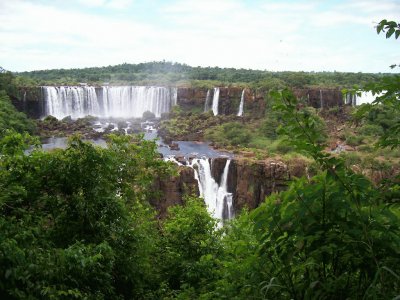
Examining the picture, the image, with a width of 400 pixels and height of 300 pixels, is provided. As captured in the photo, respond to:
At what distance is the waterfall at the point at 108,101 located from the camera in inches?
1747

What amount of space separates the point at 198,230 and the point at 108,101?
1569 inches

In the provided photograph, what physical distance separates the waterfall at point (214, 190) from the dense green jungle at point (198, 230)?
12835mm

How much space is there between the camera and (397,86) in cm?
239

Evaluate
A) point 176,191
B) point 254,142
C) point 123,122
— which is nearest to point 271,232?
point 176,191

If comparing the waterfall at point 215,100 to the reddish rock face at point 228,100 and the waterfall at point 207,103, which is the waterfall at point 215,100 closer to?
the reddish rock face at point 228,100

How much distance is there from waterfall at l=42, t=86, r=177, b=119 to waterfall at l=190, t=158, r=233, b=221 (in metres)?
25.0

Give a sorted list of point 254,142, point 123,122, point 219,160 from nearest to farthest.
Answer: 1. point 219,160
2. point 254,142
3. point 123,122

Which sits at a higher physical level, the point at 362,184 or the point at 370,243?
the point at 362,184

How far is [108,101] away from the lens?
155 ft

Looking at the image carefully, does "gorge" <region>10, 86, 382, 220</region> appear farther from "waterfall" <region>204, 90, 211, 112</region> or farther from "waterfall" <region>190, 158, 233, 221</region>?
"waterfall" <region>190, 158, 233, 221</region>

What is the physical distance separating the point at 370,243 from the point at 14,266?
2398mm

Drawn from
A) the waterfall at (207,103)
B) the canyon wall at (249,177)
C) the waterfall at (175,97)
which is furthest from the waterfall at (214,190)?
the waterfall at (175,97)

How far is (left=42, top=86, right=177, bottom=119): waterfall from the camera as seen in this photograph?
4438 centimetres

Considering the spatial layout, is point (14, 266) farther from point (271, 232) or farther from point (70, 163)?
point (70, 163)
